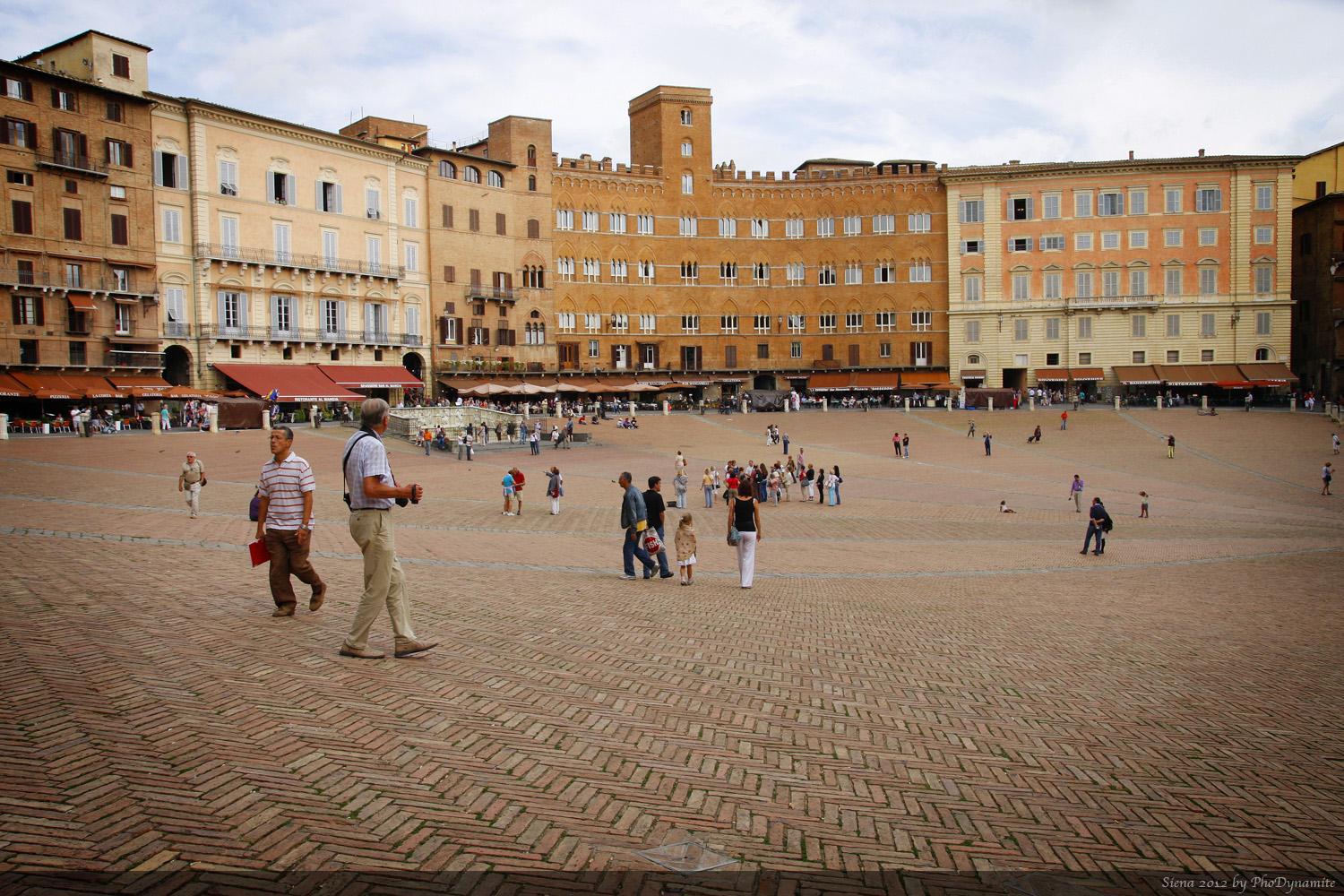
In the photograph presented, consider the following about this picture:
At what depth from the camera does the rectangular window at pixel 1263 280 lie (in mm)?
69625

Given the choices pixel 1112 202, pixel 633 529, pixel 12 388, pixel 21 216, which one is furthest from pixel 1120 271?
pixel 12 388

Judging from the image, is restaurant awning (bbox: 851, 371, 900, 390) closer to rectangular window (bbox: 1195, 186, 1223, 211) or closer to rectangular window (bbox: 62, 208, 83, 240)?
rectangular window (bbox: 1195, 186, 1223, 211)

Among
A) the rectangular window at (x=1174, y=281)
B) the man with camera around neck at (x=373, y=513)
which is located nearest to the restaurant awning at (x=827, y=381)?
the rectangular window at (x=1174, y=281)

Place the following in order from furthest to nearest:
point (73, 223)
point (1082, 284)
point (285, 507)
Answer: point (1082, 284), point (73, 223), point (285, 507)

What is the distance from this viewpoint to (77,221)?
1777 inches

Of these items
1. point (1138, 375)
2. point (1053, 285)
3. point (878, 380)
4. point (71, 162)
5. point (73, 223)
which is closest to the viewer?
point (71, 162)

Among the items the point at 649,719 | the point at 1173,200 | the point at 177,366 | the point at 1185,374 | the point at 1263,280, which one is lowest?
the point at 649,719

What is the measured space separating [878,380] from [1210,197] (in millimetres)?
28555

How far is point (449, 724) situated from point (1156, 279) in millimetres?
77015

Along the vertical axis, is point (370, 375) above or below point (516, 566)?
above

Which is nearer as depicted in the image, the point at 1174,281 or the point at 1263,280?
the point at 1263,280

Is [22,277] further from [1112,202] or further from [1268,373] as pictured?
[1268,373]

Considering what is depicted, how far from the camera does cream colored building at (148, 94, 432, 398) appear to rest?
49.5m

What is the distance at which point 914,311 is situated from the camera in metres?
74.5
